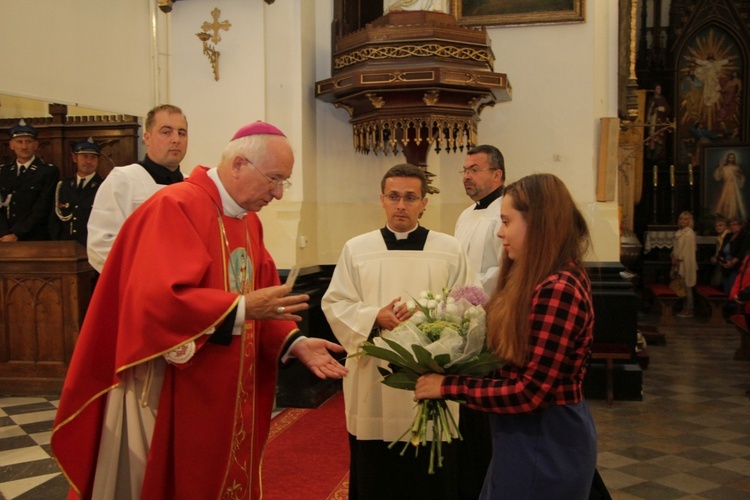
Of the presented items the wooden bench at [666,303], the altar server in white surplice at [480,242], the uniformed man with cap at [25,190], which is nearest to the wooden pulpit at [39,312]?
the uniformed man with cap at [25,190]

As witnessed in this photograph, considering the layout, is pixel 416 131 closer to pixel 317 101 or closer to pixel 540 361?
pixel 317 101

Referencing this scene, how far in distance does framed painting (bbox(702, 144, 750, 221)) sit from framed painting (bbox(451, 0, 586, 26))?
10.9m

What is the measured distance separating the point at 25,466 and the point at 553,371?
3.68 m

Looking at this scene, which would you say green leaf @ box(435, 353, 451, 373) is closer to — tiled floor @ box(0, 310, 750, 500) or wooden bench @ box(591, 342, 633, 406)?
tiled floor @ box(0, 310, 750, 500)

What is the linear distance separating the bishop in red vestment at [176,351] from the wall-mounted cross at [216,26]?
13.2 ft

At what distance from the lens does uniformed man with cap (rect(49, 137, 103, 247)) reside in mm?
6570

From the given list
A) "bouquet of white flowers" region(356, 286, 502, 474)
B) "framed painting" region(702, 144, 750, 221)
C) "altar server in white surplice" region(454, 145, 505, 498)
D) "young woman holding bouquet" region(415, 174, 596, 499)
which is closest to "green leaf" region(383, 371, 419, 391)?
"bouquet of white flowers" region(356, 286, 502, 474)

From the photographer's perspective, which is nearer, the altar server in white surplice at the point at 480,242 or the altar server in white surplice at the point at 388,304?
the altar server in white surplice at the point at 388,304

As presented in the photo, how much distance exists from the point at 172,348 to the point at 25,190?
536 centimetres

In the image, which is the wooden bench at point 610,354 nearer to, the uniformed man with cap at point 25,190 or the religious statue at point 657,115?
the uniformed man with cap at point 25,190

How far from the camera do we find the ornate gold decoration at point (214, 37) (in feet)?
20.1

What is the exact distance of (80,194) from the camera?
662 cm

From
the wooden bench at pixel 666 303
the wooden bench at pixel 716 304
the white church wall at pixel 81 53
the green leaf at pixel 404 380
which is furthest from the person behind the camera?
the wooden bench at pixel 666 303

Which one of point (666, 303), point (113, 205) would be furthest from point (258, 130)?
point (666, 303)
